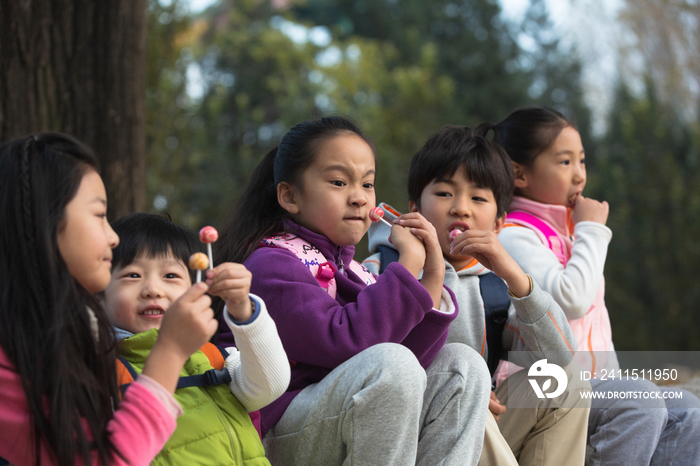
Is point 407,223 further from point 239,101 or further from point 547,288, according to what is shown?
point 239,101

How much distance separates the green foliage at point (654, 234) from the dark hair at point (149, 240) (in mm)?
7220

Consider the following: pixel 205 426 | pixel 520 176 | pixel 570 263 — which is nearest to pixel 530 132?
pixel 520 176

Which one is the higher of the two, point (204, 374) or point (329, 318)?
point (329, 318)

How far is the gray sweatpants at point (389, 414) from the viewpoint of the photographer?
1663mm

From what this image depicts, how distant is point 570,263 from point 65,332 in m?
1.96

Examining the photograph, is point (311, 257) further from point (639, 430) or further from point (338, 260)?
point (639, 430)

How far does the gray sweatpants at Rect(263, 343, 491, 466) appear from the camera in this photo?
1.66m

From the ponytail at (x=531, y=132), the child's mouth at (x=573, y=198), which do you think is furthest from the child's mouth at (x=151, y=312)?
the child's mouth at (x=573, y=198)

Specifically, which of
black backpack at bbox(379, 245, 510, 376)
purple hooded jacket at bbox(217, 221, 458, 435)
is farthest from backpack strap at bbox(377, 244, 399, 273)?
purple hooded jacket at bbox(217, 221, 458, 435)

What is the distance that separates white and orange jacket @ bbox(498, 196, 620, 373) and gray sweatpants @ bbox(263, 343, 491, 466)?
2.52 ft

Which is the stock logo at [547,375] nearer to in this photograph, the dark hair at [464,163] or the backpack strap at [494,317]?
the backpack strap at [494,317]

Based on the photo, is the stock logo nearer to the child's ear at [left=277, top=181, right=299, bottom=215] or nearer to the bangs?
the child's ear at [left=277, top=181, right=299, bottom=215]

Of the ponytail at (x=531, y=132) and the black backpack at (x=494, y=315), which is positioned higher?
the ponytail at (x=531, y=132)

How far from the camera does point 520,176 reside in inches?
119
